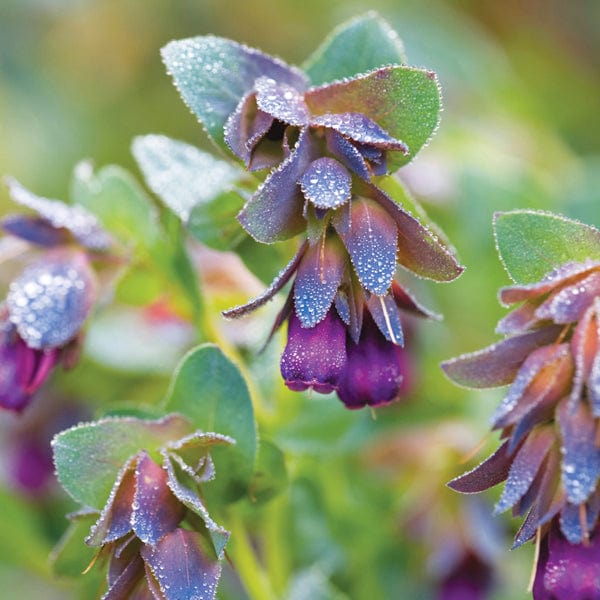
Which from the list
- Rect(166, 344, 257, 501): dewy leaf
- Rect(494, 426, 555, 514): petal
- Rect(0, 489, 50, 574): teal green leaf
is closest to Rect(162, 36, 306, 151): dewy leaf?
Rect(166, 344, 257, 501): dewy leaf

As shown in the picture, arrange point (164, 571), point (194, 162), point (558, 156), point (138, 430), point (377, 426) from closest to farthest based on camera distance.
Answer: point (164, 571) < point (138, 430) < point (194, 162) < point (377, 426) < point (558, 156)

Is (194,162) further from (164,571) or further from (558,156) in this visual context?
(558,156)

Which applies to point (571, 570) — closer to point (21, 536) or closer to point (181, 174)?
point (181, 174)

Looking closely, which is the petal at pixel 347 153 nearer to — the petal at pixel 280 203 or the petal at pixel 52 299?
the petal at pixel 280 203

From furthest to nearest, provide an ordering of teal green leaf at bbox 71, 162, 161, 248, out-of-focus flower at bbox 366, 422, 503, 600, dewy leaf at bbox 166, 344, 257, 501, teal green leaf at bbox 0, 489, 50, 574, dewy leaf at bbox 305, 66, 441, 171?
teal green leaf at bbox 0, 489, 50, 574 < out-of-focus flower at bbox 366, 422, 503, 600 < teal green leaf at bbox 71, 162, 161, 248 < dewy leaf at bbox 166, 344, 257, 501 < dewy leaf at bbox 305, 66, 441, 171

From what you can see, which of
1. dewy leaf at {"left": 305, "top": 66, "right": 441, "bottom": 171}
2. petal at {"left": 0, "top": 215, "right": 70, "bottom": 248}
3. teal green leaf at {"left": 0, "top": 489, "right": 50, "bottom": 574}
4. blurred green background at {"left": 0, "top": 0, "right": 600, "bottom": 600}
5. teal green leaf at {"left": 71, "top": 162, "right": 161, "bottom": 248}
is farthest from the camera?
blurred green background at {"left": 0, "top": 0, "right": 600, "bottom": 600}

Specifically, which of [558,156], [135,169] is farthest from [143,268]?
[135,169]

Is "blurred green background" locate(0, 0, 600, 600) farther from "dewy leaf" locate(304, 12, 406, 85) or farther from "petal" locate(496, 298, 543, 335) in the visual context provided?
"petal" locate(496, 298, 543, 335)

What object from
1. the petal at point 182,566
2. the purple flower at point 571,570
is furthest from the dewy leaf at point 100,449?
the purple flower at point 571,570
